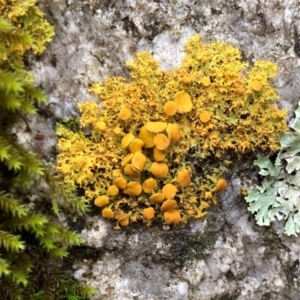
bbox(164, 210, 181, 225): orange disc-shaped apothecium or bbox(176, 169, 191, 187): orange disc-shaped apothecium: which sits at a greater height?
bbox(176, 169, 191, 187): orange disc-shaped apothecium

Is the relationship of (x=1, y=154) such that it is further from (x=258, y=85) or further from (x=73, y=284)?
(x=258, y=85)

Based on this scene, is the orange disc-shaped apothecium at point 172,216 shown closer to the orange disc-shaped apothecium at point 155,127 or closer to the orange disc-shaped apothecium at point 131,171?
the orange disc-shaped apothecium at point 131,171

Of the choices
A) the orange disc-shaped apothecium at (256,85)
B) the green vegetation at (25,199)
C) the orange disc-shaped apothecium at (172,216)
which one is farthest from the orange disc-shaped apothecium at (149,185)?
the orange disc-shaped apothecium at (256,85)

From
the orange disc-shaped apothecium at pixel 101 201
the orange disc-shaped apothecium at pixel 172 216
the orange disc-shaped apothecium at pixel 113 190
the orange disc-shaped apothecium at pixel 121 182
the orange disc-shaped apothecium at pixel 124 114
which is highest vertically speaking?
the orange disc-shaped apothecium at pixel 124 114

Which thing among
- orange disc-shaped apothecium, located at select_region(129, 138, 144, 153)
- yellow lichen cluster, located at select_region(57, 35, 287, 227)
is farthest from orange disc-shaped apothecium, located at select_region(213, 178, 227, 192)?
orange disc-shaped apothecium, located at select_region(129, 138, 144, 153)

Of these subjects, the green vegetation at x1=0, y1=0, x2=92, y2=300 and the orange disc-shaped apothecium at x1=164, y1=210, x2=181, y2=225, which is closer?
the green vegetation at x1=0, y1=0, x2=92, y2=300

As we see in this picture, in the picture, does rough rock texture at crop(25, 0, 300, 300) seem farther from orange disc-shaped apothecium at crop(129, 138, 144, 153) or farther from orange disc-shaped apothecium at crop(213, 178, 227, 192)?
orange disc-shaped apothecium at crop(129, 138, 144, 153)

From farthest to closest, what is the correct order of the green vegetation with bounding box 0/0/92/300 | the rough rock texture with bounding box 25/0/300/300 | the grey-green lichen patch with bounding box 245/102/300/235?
1. the grey-green lichen patch with bounding box 245/102/300/235
2. the rough rock texture with bounding box 25/0/300/300
3. the green vegetation with bounding box 0/0/92/300
